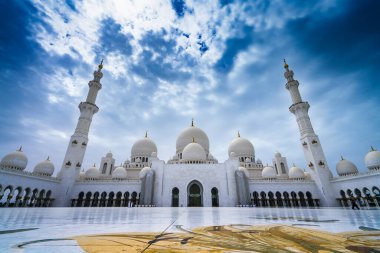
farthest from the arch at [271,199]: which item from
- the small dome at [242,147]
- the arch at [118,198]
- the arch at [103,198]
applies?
the arch at [103,198]

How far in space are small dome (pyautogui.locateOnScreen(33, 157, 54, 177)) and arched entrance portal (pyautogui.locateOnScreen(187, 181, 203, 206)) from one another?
873 inches

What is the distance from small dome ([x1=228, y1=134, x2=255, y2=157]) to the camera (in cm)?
3638

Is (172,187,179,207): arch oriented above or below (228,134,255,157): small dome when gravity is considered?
below

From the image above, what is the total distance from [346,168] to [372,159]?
376cm

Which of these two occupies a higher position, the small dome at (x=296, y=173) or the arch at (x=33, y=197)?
the small dome at (x=296, y=173)

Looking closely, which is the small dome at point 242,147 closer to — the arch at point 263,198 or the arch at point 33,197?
the arch at point 263,198

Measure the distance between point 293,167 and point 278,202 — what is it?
270 inches

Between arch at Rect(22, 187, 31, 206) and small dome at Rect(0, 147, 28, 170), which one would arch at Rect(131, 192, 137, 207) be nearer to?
arch at Rect(22, 187, 31, 206)

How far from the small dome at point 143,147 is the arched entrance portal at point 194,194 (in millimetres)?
14192

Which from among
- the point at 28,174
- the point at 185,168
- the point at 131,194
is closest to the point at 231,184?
the point at 185,168

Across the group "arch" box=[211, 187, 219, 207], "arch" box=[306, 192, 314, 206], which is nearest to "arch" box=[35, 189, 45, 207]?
"arch" box=[211, 187, 219, 207]

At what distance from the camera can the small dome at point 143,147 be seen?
3700 centimetres

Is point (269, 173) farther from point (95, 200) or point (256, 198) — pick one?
point (95, 200)

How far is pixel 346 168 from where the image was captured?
27641mm
